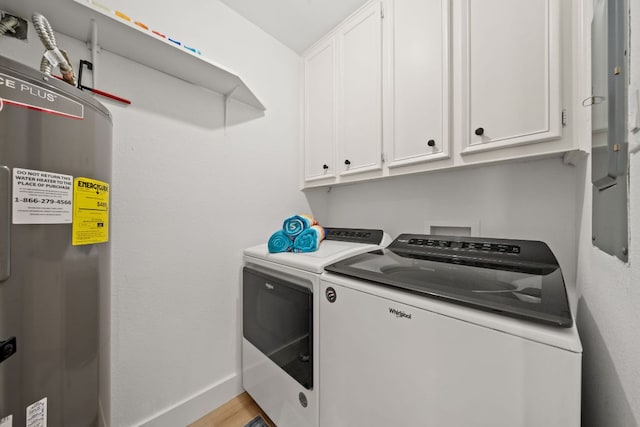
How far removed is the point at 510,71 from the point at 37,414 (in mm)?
1780

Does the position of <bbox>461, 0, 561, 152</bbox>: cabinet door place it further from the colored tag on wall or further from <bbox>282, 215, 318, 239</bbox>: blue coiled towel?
the colored tag on wall

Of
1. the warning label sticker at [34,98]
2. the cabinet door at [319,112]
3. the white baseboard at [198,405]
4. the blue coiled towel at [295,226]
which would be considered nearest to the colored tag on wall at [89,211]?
the warning label sticker at [34,98]

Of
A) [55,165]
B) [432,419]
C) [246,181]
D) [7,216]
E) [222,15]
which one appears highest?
[222,15]

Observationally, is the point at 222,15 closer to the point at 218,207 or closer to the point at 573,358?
the point at 218,207

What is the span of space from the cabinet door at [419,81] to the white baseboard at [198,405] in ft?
5.66

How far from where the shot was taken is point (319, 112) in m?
1.67

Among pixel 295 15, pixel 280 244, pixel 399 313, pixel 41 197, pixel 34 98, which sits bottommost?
pixel 399 313

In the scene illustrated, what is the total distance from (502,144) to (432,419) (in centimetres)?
102

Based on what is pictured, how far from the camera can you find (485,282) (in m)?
0.74

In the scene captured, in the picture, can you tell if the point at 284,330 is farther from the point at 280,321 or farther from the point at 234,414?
the point at 234,414

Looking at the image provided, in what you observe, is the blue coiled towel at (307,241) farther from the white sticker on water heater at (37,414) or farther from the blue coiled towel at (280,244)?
the white sticker on water heater at (37,414)

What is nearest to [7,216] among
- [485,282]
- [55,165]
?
[55,165]

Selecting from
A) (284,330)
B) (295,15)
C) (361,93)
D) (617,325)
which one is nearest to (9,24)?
(295,15)

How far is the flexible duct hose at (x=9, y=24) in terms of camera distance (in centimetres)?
77
